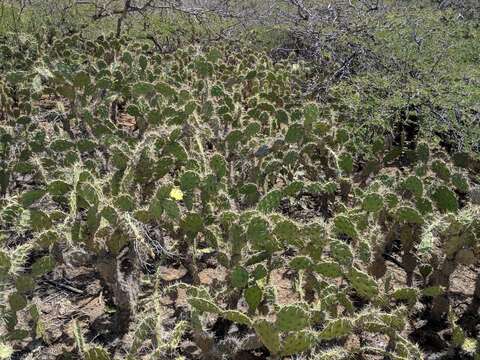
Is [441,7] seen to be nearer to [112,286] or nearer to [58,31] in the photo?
[58,31]

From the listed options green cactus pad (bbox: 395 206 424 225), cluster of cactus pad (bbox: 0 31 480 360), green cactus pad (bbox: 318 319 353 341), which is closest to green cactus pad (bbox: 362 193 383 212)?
cluster of cactus pad (bbox: 0 31 480 360)

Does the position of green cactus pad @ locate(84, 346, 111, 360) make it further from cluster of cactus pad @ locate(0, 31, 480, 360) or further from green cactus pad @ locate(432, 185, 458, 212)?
green cactus pad @ locate(432, 185, 458, 212)

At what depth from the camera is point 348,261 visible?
245cm

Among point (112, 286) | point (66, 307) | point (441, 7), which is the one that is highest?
point (441, 7)

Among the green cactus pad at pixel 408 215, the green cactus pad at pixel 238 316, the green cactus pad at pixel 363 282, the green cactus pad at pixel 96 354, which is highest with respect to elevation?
the green cactus pad at pixel 408 215

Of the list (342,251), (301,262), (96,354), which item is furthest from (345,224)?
(96,354)

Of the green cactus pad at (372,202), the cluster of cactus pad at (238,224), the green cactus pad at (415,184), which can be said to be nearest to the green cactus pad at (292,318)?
the cluster of cactus pad at (238,224)

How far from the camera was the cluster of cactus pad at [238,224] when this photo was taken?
2389 millimetres

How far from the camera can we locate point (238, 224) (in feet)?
8.41

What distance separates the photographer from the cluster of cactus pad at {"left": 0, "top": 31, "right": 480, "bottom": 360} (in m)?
2.39

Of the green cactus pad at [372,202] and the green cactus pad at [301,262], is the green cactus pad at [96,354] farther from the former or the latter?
the green cactus pad at [372,202]

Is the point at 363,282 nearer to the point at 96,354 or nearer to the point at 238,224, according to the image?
the point at 238,224

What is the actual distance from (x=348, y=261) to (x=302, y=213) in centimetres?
152

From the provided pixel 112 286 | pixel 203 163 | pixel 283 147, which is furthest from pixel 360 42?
pixel 112 286
